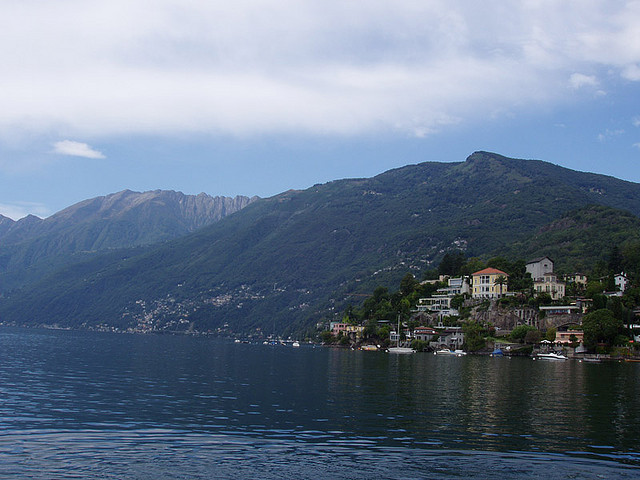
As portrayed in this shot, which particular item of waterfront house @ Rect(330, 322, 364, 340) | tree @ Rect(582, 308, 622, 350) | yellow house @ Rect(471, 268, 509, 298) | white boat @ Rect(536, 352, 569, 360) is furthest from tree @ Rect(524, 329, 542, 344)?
waterfront house @ Rect(330, 322, 364, 340)

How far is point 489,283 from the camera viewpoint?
15412cm

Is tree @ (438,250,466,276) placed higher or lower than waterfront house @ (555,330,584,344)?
higher

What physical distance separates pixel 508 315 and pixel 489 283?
1520 centimetres

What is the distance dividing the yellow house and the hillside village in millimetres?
249

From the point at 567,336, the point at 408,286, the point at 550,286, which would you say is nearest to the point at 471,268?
the point at 408,286

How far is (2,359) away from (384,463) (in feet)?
231

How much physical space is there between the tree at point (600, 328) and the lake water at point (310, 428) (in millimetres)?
60697

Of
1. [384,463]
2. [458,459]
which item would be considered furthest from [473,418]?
[384,463]

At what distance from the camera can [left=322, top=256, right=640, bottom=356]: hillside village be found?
118875 mm

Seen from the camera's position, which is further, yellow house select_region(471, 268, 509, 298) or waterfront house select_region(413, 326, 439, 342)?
yellow house select_region(471, 268, 509, 298)

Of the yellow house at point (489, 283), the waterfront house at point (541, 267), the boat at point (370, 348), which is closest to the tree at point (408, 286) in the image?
the yellow house at point (489, 283)

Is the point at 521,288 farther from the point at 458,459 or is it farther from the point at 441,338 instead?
the point at 458,459

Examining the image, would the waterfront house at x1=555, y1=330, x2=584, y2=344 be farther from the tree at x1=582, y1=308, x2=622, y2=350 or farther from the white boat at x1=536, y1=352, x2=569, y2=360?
the white boat at x1=536, y1=352, x2=569, y2=360

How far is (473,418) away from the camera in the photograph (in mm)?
36219
